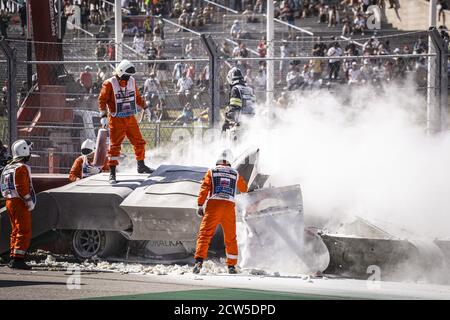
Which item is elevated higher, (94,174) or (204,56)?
(204,56)

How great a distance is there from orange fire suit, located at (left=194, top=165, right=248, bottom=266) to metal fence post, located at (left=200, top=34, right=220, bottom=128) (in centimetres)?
241

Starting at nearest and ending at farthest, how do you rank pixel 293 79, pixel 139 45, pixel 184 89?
1. pixel 184 89
2. pixel 293 79
3. pixel 139 45

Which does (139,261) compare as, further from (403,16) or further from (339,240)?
(403,16)

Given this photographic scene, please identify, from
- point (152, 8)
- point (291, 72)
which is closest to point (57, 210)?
point (291, 72)

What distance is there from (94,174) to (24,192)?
2377 mm

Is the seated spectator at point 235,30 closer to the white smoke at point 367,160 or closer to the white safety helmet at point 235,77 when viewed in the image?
the white safety helmet at point 235,77

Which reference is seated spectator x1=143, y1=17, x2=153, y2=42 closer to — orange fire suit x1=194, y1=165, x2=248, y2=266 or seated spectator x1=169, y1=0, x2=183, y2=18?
seated spectator x1=169, y1=0, x2=183, y2=18

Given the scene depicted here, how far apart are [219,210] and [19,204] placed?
9.22ft

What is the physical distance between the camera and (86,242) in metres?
12.6

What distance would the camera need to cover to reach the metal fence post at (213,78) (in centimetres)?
1342

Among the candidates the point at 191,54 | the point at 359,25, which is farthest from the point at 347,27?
the point at 191,54

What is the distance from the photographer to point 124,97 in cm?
1299

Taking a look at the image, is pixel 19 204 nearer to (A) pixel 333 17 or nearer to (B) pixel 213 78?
(B) pixel 213 78

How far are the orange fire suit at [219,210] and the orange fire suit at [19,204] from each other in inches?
95.2
